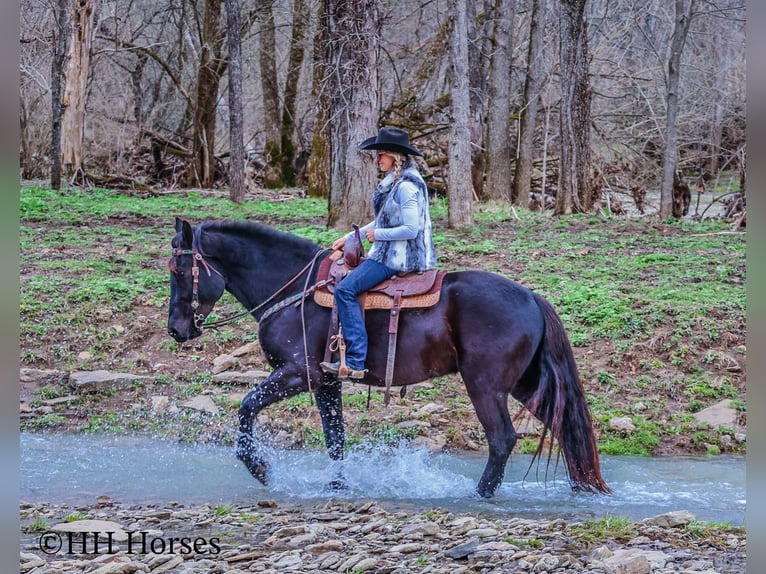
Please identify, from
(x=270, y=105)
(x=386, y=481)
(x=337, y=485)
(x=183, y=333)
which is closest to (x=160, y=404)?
(x=183, y=333)

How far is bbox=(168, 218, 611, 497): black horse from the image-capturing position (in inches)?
277

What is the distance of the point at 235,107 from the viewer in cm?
2173

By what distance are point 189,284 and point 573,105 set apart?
13.2 meters

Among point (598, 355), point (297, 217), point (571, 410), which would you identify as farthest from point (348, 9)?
point (571, 410)

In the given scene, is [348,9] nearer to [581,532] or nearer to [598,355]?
[598,355]

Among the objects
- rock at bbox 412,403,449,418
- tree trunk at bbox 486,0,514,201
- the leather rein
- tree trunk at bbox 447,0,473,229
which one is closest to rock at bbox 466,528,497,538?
the leather rein

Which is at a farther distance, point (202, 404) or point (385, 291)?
point (202, 404)

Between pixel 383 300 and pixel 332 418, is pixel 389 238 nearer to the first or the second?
pixel 383 300

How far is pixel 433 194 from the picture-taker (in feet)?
75.2

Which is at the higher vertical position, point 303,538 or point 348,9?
point 348,9

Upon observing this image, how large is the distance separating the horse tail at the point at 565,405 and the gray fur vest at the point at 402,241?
3.52 feet

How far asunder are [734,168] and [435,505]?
24.0 meters

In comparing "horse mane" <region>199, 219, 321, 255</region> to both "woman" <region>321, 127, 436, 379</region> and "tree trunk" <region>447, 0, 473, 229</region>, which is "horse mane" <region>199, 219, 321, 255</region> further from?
"tree trunk" <region>447, 0, 473, 229</region>

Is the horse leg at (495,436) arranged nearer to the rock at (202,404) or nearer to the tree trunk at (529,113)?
the rock at (202,404)
